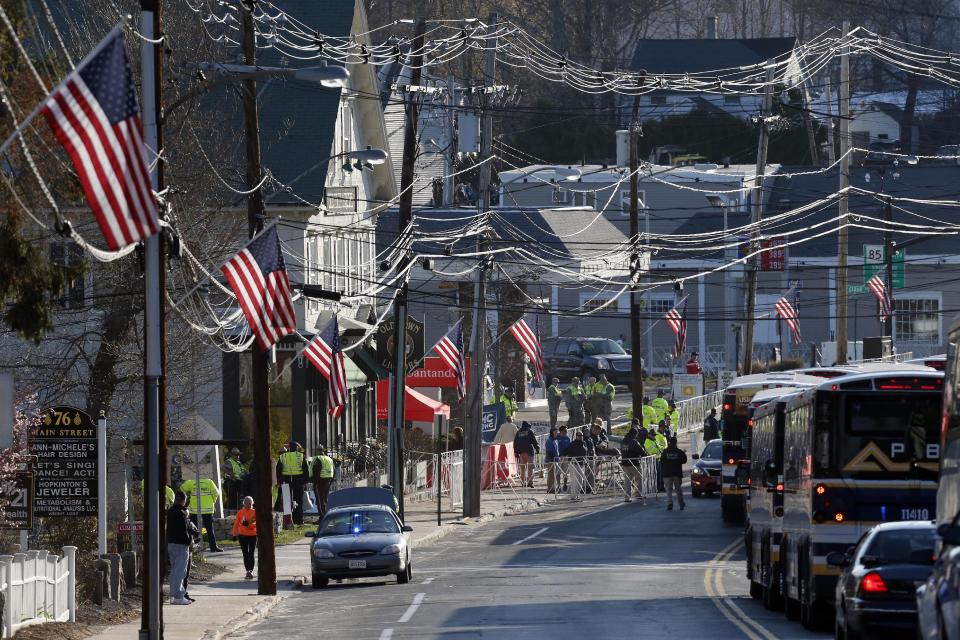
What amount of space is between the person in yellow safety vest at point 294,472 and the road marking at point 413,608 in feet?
38.3

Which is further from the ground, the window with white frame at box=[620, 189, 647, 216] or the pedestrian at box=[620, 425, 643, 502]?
the window with white frame at box=[620, 189, 647, 216]

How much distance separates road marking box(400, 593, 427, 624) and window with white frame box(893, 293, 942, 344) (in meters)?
44.9

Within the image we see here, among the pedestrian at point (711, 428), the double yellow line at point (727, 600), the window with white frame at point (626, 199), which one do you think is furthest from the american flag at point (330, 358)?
the window with white frame at point (626, 199)

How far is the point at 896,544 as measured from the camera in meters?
16.2

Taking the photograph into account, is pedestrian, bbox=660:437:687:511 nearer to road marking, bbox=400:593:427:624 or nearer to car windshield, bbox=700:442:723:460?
car windshield, bbox=700:442:723:460

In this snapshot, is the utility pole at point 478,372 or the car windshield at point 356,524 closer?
the car windshield at point 356,524

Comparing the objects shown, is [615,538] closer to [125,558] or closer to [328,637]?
[125,558]

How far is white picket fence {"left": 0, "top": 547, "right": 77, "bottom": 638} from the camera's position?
1912cm

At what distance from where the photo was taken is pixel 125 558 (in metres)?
25.1

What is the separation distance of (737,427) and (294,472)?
1043 centimetres

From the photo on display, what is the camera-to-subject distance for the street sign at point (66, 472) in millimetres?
22875

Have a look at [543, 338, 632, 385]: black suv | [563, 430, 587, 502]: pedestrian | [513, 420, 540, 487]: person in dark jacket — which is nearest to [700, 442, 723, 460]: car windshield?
[563, 430, 587, 502]: pedestrian

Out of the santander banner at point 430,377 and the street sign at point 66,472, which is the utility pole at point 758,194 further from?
the street sign at point 66,472

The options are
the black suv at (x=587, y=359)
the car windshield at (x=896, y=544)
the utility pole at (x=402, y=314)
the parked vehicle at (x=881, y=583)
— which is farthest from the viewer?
the black suv at (x=587, y=359)
